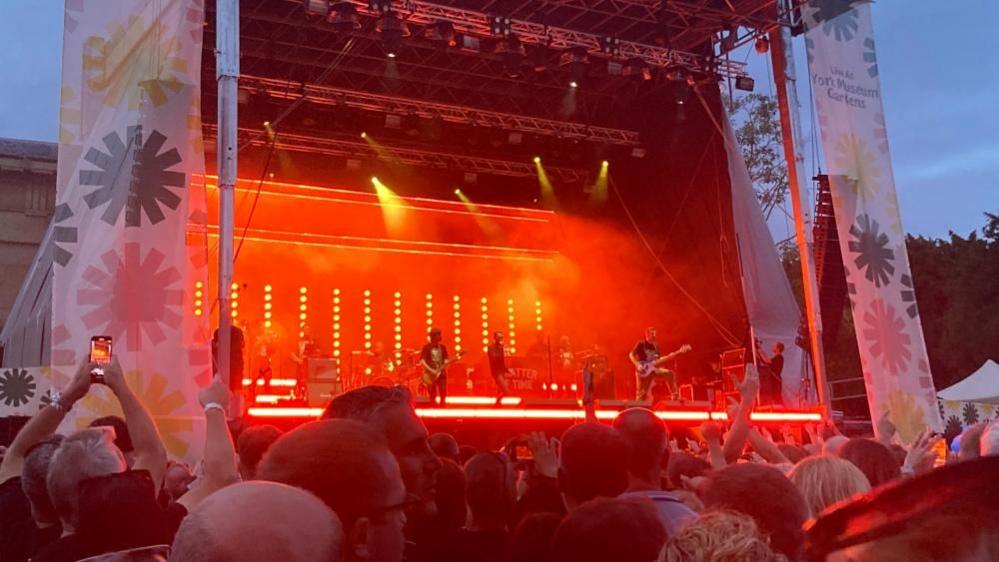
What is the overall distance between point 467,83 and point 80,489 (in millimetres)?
14283

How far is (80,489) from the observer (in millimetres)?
2230

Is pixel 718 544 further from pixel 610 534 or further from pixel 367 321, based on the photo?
pixel 367 321

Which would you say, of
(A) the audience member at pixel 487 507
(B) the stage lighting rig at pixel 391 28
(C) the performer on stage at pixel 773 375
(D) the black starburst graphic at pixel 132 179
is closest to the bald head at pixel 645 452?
(A) the audience member at pixel 487 507

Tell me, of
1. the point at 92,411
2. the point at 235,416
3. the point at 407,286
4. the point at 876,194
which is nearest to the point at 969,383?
the point at 876,194

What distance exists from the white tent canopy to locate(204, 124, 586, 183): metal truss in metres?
8.47

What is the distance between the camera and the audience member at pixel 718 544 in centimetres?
144

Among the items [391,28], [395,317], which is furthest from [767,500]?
[395,317]

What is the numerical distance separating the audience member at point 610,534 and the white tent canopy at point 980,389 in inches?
698

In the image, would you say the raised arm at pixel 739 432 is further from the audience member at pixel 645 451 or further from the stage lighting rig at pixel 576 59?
the stage lighting rig at pixel 576 59

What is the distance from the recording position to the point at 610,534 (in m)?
1.95

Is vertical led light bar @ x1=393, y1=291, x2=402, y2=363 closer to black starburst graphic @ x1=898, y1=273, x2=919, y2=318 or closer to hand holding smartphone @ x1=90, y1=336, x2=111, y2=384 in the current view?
black starburst graphic @ x1=898, y1=273, x2=919, y2=318

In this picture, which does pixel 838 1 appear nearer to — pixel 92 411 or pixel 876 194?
pixel 876 194

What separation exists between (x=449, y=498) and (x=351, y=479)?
1.57 metres

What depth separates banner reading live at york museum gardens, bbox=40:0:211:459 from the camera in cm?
646
